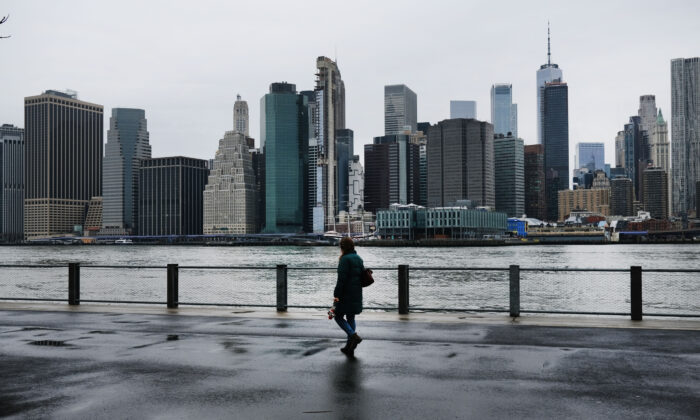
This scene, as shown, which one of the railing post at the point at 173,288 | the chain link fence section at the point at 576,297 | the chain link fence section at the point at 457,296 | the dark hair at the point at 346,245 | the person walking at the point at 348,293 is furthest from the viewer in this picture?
the chain link fence section at the point at 576,297

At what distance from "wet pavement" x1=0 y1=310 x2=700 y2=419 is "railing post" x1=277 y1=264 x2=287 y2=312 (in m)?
2.73

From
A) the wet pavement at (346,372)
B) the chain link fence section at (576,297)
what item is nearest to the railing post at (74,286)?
the wet pavement at (346,372)

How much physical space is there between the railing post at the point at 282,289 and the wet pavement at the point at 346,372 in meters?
2.73

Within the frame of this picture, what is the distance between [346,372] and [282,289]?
8066 mm

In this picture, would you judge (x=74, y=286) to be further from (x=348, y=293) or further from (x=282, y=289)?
(x=348, y=293)

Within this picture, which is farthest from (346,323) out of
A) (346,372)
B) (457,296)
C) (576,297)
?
(576,297)

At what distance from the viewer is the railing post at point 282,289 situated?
1744 cm

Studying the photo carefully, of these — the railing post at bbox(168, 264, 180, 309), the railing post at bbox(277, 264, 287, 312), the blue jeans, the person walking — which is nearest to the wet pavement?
the blue jeans

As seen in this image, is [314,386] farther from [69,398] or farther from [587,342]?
[587,342]

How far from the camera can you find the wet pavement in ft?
25.3

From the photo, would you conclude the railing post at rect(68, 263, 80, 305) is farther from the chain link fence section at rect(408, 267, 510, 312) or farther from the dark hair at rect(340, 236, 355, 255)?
the chain link fence section at rect(408, 267, 510, 312)

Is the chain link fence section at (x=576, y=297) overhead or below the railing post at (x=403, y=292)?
below

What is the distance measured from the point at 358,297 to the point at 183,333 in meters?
4.14

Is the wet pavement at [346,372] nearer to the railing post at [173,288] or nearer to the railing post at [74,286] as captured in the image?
the railing post at [173,288]
